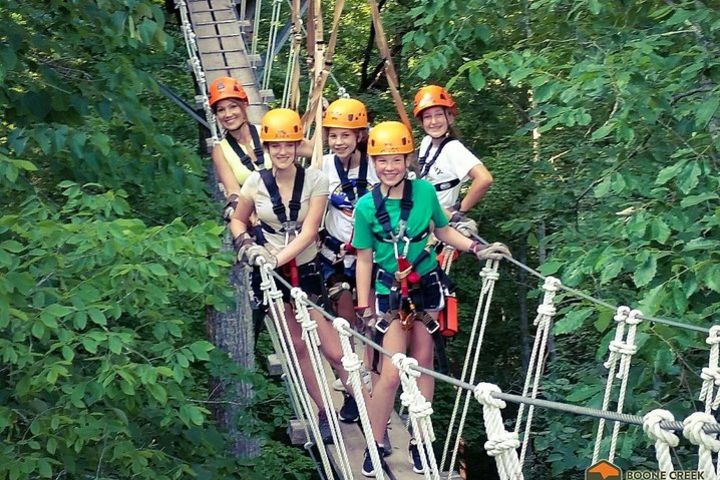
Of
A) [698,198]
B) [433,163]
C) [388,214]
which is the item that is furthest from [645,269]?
[433,163]

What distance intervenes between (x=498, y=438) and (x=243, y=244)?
5.13 ft

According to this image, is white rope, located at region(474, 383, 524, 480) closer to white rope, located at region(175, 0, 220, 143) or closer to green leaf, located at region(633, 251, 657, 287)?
green leaf, located at region(633, 251, 657, 287)

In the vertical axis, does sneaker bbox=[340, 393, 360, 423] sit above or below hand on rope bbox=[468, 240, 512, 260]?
below

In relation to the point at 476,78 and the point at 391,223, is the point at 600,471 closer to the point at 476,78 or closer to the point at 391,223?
the point at 391,223

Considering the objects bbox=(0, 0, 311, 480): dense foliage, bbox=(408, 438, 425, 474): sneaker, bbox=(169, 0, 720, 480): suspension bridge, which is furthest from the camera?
bbox=(408, 438, 425, 474): sneaker

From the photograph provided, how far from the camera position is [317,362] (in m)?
3.43

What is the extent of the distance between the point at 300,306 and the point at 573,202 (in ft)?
9.73

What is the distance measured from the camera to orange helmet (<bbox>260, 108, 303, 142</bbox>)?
3.54 meters

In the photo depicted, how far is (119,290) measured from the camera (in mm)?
3465

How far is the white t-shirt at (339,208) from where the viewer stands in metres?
3.72

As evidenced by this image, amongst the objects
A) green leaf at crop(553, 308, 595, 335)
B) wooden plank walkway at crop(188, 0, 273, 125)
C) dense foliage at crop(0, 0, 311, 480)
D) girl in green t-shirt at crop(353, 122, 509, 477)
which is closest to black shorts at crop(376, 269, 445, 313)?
girl in green t-shirt at crop(353, 122, 509, 477)

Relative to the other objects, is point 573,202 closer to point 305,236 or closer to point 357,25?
point 305,236

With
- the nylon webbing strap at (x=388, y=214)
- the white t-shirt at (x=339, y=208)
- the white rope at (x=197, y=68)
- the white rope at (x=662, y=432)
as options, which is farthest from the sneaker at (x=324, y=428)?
the white rope at (x=662, y=432)

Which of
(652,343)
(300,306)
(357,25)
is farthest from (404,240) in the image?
(357,25)
